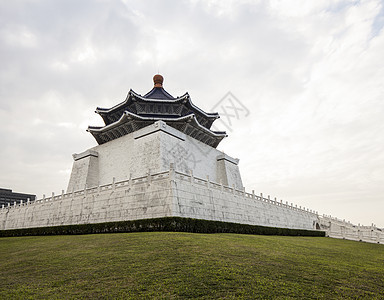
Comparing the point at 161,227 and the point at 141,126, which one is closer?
the point at 161,227

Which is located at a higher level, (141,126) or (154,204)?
(141,126)

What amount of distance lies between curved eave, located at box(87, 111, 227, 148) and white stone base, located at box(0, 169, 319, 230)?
9432mm

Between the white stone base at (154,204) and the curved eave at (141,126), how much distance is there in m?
9.43

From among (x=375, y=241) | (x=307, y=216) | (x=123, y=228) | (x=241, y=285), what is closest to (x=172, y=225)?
(x=123, y=228)

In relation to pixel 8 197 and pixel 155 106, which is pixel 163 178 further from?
pixel 8 197

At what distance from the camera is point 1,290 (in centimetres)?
546

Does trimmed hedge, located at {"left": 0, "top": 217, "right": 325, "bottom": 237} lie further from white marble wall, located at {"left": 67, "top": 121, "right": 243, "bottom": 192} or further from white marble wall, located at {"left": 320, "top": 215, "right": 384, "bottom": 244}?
white marble wall, located at {"left": 320, "top": 215, "right": 384, "bottom": 244}

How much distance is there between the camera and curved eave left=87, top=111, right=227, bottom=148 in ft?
89.0

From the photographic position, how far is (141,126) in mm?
28062

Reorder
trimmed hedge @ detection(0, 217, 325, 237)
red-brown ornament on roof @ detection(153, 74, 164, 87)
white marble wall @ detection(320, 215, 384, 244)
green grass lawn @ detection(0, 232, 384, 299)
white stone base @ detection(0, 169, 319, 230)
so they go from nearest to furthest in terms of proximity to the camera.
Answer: green grass lawn @ detection(0, 232, 384, 299), trimmed hedge @ detection(0, 217, 325, 237), white stone base @ detection(0, 169, 319, 230), white marble wall @ detection(320, 215, 384, 244), red-brown ornament on roof @ detection(153, 74, 164, 87)

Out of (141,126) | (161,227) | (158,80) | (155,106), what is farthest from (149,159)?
(158,80)

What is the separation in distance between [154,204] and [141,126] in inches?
553

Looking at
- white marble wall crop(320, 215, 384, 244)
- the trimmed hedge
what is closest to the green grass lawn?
the trimmed hedge

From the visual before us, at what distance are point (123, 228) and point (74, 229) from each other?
168 inches
